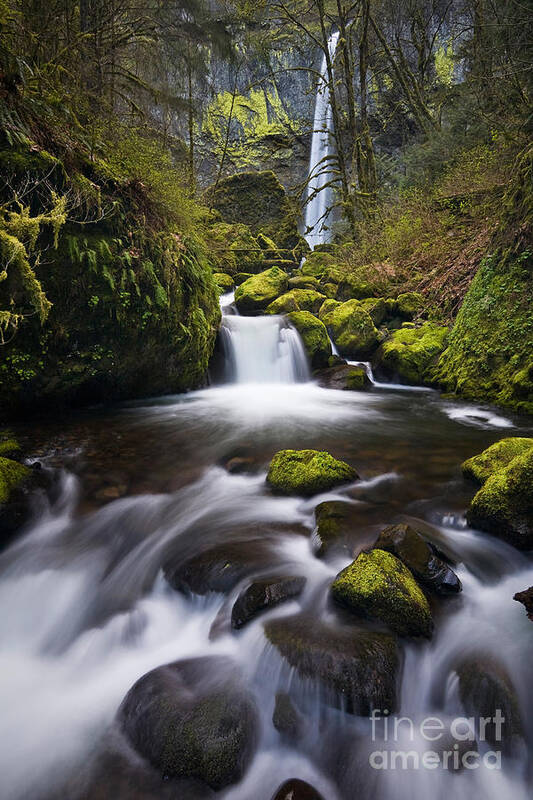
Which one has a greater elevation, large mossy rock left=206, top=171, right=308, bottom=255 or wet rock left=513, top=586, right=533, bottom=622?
large mossy rock left=206, top=171, right=308, bottom=255

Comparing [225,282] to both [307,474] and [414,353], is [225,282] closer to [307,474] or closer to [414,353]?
[414,353]

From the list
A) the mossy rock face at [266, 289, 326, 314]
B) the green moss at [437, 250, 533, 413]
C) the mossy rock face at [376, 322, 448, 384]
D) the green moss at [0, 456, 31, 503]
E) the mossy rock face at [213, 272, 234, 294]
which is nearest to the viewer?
the green moss at [0, 456, 31, 503]

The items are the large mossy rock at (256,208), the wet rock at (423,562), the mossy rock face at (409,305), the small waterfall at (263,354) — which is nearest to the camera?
the wet rock at (423,562)

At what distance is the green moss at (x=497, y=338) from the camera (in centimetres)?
658

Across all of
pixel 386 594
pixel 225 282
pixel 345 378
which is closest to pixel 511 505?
pixel 386 594

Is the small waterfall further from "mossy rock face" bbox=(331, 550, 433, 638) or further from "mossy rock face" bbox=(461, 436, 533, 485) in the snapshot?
"mossy rock face" bbox=(331, 550, 433, 638)

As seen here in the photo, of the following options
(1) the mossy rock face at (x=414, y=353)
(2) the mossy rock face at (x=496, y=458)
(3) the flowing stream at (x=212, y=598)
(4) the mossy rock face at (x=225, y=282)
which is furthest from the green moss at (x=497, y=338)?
(4) the mossy rock face at (x=225, y=282)

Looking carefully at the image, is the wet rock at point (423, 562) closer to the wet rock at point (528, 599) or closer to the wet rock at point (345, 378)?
the wet rock at point (528, 599)

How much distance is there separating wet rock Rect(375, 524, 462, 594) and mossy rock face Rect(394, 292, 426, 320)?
28.9 ft

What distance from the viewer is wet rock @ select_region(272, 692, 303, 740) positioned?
82.4 inches

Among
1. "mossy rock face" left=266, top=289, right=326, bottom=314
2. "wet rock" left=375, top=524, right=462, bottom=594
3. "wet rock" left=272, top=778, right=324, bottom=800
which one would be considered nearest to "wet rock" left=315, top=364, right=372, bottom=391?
"mossy rock face" left=266, top=289, right=326, bottom=314

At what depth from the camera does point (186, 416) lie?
→ 275 inches

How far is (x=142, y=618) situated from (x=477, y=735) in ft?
6.93

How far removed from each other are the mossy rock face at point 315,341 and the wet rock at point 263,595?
7869 millimetres
